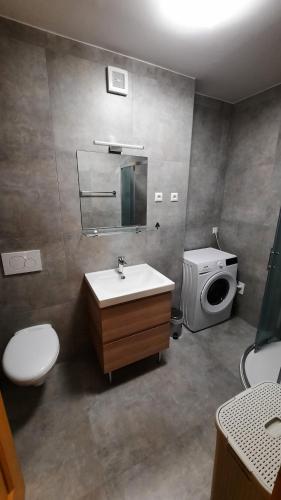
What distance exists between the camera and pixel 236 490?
2.62ft

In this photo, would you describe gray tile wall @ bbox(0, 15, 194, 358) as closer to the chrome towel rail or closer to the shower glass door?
the chrome towel rail

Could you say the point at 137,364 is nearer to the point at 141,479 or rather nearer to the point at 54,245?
the point at 141,479

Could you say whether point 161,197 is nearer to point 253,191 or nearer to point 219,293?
point 253,191

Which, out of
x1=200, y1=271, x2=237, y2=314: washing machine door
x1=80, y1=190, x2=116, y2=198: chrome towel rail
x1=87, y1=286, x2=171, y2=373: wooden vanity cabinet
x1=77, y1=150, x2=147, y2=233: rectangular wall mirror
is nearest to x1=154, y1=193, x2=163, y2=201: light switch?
x1=77, y1=150, x2=147, y2=233: rectangular wall mirror

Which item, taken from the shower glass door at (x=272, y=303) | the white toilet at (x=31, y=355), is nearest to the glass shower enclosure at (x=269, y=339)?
the shower glass door at (x=272, y=303)

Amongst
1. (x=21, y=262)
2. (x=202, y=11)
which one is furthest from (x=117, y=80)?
(x=21, y=262)

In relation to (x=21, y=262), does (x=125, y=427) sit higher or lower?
lower

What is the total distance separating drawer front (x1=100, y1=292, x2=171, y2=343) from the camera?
1.48 m

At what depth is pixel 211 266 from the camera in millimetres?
2164

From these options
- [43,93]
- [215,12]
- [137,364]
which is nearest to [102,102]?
[43,93]

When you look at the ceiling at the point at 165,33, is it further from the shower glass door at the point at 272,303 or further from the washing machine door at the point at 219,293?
the washing machine door at the point at 219,293

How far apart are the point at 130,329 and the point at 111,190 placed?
1.15m

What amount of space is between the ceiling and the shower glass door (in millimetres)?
A: 1259

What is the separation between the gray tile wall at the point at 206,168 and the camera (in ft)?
7.53
